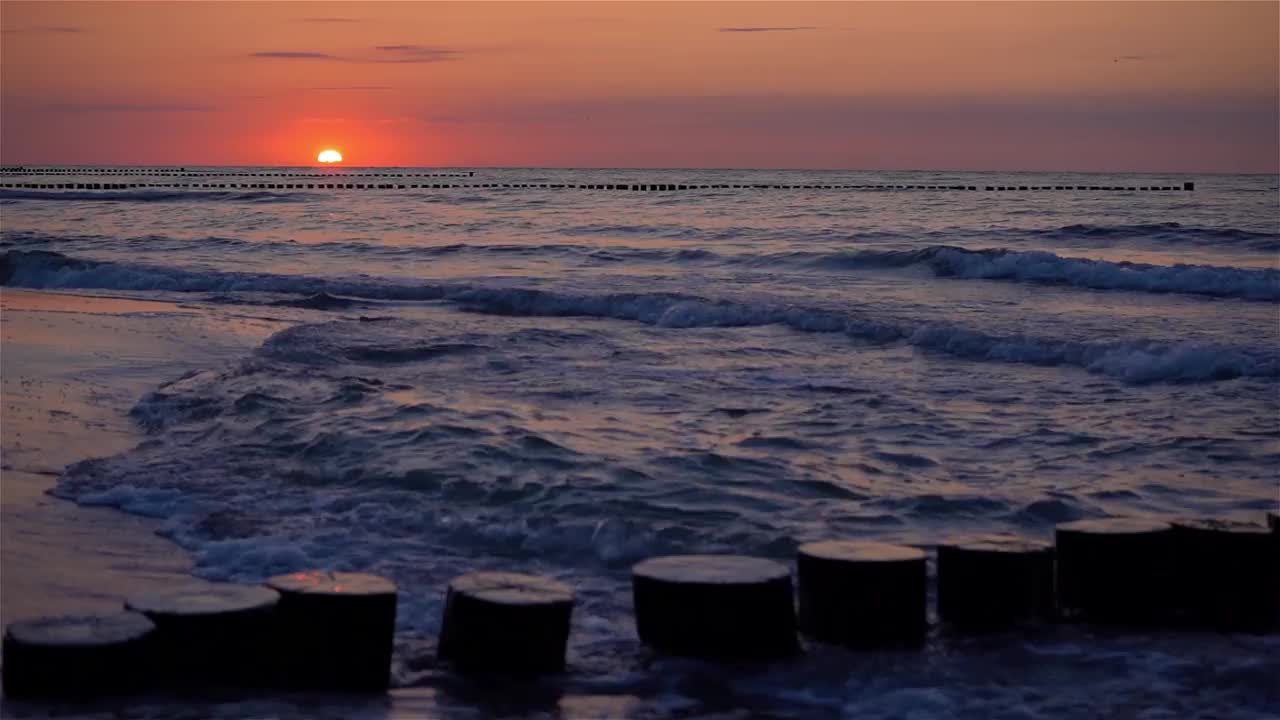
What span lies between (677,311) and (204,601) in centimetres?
1715

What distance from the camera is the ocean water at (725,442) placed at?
632cm

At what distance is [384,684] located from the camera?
19.1 ft

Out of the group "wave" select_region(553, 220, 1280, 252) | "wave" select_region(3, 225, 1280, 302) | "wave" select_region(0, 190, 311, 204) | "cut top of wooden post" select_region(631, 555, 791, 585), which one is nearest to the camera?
"cut top of wooden post" select_region(631, 555, 791, 585)

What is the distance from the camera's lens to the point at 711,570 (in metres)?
6.23

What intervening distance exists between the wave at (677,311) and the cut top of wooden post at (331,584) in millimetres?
11323

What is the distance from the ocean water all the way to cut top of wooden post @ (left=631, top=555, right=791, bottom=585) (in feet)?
1.18

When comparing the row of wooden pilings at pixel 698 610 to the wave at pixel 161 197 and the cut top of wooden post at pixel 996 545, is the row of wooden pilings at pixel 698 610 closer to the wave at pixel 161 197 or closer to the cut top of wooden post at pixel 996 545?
the cut top of wooden post at pixel 996 545

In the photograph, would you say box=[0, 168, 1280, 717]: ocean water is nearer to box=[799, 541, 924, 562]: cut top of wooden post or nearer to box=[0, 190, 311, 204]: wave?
box=[799, 541, 924, 562]: cut top of wooden post

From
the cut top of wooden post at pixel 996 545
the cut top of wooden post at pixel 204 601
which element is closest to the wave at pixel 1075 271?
the cut top of wooden post at pixel 996 545

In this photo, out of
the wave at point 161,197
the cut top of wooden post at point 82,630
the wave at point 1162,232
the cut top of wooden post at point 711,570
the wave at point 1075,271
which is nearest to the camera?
the cut top of wooden post at point 82,630

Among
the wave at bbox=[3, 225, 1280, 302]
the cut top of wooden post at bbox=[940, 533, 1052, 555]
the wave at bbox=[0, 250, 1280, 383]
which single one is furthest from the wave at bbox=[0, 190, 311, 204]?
the cut top of wooden post at bbox=[940, 533, 1052, 555]

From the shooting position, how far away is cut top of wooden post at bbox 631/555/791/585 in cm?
610

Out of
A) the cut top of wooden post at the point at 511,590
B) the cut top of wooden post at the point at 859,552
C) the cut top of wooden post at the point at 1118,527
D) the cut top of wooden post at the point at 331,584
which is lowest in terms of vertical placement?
the cut top of wooden post at the point at 511,590

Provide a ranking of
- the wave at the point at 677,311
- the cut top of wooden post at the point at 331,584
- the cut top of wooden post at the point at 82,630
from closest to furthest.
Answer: the cut top of wooden post at the point at 82,630 → the cut top of wooden post at the point at 331,584 → the wave at the point at 677,311
